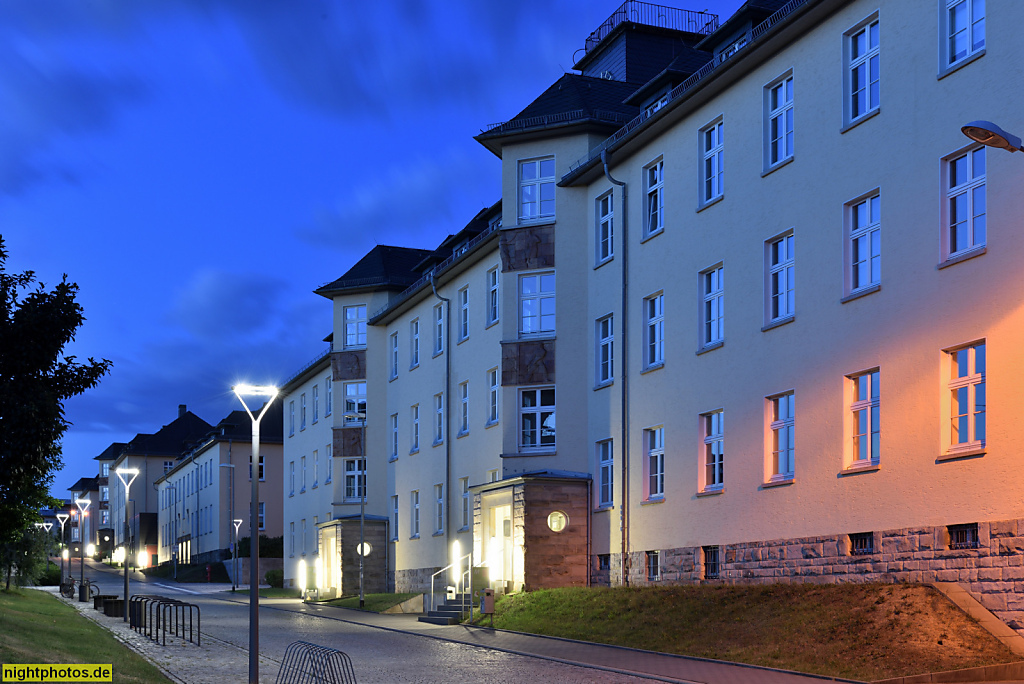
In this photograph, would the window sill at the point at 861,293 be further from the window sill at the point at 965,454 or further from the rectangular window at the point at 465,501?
the rectangular window at the point at 465,501

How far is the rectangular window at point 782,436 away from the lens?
22922mm

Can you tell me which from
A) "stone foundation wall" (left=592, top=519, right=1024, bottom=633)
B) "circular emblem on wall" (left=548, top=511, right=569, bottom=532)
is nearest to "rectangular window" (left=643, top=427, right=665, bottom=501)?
"stone foundation wall" (left=592, top=519, right=1024, bottom=633)

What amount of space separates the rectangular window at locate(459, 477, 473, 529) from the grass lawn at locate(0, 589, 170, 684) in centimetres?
1355

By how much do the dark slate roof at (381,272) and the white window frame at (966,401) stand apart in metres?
32.9

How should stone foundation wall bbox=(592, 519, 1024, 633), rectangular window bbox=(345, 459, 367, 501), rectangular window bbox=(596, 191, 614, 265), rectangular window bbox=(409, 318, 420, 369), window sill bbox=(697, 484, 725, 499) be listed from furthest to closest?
rectangular window bbox=(345, 459, 367, 501), rectangular window bbox=(409, 318, 420, 369), rectangular window bbox=(596, 191, 614, 265), window sill bbox=(697, 484, 725, 499), stone foundation wall bbox=(592, 519, 1024, 633)

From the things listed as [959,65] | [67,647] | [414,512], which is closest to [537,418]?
[414,512]

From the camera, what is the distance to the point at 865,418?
20.7 metres

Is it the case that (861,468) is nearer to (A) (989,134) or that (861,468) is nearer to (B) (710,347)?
A: (B) (710,347)

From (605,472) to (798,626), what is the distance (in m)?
12.2

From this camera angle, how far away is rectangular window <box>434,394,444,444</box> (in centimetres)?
4247

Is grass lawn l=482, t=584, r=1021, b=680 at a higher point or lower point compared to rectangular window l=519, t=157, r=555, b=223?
lower

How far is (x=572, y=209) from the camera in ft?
108

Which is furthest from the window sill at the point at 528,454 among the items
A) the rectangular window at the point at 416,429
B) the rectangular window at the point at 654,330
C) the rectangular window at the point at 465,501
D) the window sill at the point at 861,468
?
the window sill at the point at 861,468

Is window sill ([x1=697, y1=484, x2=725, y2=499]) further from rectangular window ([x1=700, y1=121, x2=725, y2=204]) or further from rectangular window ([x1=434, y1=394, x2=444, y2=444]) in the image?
rectangular window ([x1=434, y1=394, x2=444, y2=444])
